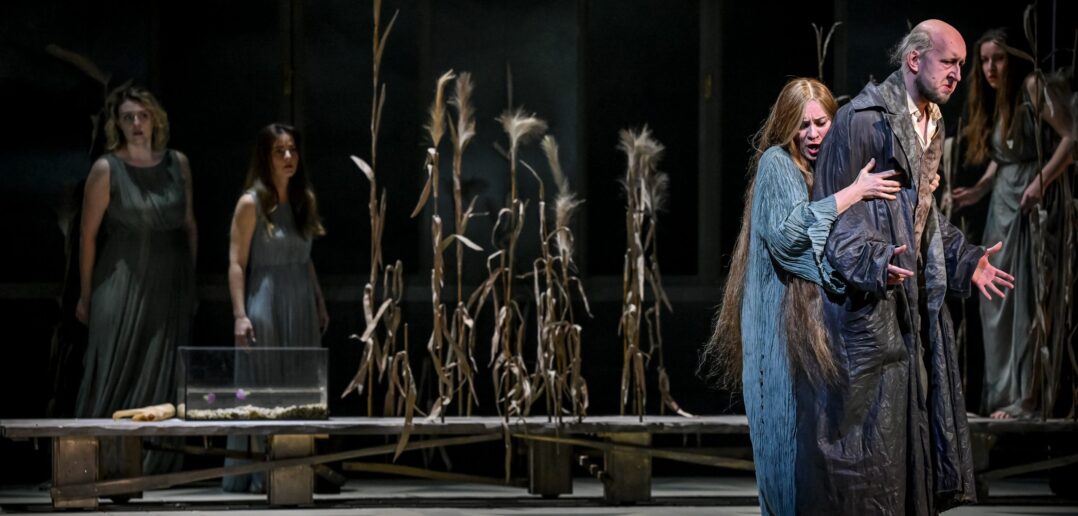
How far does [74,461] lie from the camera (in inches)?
219

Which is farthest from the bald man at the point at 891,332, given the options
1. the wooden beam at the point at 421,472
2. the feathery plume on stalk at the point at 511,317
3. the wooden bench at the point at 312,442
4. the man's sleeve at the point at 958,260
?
the wooden beam at the point at 421,472

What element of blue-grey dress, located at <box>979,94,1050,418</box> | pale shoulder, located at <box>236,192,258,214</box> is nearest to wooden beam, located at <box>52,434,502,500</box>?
pale shoulder, located at <box>236,192,258,214</box>

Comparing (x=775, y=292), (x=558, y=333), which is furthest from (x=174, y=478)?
(x=775, y=292)

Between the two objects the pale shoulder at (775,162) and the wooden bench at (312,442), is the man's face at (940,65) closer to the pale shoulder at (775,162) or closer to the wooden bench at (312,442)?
the pale shoulder at (775,162)

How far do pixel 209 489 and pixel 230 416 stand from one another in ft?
2.95

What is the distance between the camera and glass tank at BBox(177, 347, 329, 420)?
18.5ft

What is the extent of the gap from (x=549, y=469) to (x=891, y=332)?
2.88 metres

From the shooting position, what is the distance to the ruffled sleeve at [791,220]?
3.26 m

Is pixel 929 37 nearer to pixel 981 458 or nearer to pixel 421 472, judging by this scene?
pixel 981 458

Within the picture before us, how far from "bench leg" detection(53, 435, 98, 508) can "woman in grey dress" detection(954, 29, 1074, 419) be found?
344 centimetres

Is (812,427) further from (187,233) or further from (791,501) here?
(187,233)

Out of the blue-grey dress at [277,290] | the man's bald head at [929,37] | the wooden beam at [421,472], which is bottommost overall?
the wooden beam at [421,472]

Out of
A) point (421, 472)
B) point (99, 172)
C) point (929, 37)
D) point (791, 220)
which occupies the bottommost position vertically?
point (421, 472)

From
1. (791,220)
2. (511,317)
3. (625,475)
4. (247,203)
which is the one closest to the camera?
(791,220)
